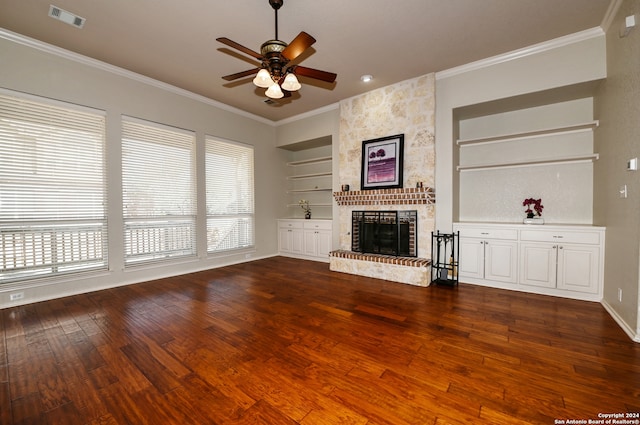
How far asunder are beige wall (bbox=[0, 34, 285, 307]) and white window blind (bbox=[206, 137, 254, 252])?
0.19m

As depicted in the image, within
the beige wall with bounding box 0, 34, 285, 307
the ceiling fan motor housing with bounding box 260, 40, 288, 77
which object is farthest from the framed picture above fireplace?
the beige wall with bounding box 0, 34, 285, 307

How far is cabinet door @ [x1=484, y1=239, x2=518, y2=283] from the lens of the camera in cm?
369

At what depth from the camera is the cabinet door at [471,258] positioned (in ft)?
12.9

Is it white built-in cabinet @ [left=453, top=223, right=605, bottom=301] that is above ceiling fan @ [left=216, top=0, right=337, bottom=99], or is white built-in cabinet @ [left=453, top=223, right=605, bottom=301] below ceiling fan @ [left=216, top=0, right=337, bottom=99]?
below

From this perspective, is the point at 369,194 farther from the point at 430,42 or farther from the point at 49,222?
the point at 49,222

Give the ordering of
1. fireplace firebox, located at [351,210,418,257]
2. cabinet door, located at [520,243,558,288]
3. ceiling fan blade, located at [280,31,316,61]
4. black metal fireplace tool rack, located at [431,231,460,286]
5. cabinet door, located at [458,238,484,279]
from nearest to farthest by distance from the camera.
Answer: ceiling fan blade, located at [280,31,316,61]
cabinet door, located at [520,243,558,288]
cabinet door, located at [458,238,484,279]
black metal fireplace tool rack, located at [431,231,460,286]
fireplace firebox, located at [351,210,418,257]

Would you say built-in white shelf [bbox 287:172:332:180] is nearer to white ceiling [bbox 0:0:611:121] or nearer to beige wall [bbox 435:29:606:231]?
white ceiling [bbox 0:0:611:121]

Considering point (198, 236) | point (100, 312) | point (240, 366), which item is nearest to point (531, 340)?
point (240, 366)

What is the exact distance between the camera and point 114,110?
3.99m

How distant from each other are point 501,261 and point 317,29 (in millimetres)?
3974

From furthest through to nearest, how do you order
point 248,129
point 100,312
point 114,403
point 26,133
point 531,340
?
point 248,129
point 26,133
point 100,312
point 531,340
point 114,403

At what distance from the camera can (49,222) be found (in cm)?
348

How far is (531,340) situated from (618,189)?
1.89m

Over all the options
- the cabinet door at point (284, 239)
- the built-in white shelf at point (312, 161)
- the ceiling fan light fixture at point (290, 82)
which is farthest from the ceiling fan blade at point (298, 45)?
the cabinet door at point (284, 239)
